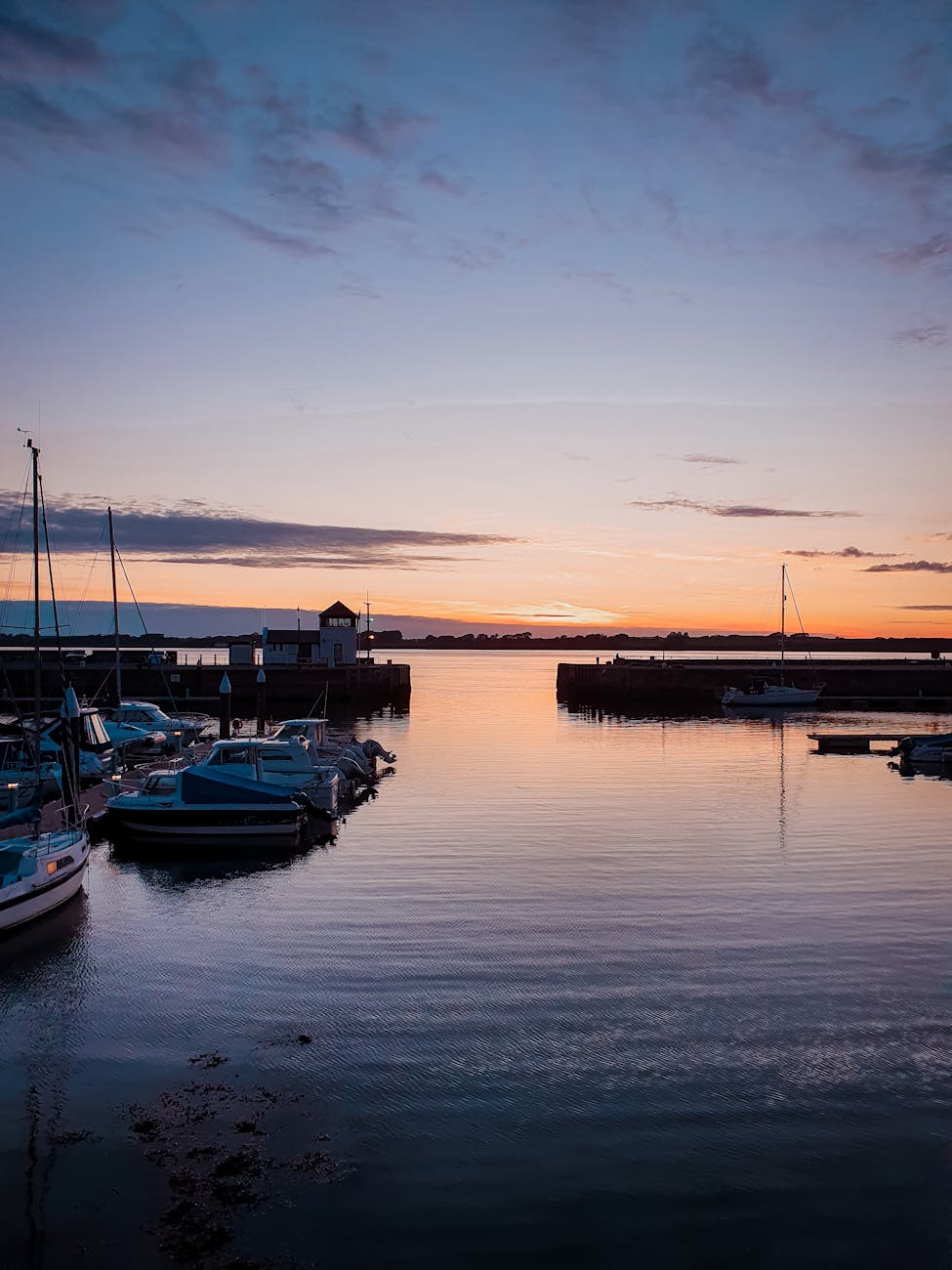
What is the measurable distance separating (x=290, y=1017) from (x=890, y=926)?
1161cm

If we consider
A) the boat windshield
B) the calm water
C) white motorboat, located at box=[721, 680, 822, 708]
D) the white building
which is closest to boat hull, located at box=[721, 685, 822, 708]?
white motorboat, located at box=[721, 680, 822, 708]

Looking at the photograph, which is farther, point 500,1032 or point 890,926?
point 890,926

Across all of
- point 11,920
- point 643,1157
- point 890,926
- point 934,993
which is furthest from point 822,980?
point 11,920

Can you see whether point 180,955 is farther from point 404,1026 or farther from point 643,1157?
point 643,1157

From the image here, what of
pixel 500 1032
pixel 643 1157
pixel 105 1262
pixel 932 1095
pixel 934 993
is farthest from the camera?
pixel 934 993

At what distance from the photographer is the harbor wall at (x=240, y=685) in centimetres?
8394

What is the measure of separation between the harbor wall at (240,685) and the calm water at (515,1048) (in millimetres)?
58597

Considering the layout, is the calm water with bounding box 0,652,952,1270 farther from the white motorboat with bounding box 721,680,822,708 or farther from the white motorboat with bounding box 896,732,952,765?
the white motorboat with bounding box 721,680,822,708

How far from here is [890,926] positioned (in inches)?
759

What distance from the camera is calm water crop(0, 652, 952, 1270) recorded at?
9.17 meters

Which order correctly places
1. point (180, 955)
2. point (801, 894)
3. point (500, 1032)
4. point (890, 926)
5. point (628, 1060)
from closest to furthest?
point (628, 1060), point (500, 1032), point (180, 955), point (890, 926), point (801, 894)

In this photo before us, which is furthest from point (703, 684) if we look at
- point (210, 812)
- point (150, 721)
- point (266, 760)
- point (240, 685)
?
point (210, 812)

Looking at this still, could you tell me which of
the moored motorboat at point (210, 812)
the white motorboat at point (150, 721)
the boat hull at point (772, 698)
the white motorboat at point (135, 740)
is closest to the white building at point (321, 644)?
the boat hull at point (772, 698)

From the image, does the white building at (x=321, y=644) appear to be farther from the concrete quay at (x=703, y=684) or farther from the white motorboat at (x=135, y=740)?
the white motorboat at (x=135, y=740)
